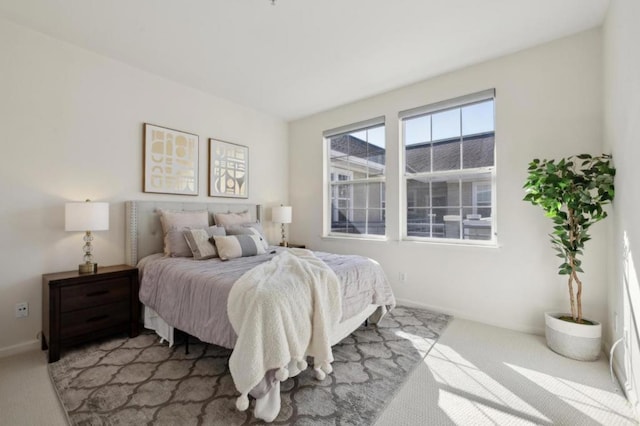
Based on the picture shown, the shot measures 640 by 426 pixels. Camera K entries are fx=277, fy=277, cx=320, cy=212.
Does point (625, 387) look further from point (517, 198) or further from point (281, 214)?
point (281, 214)

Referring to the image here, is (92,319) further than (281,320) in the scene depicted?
Yes

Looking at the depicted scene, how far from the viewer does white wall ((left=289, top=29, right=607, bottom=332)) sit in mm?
2426

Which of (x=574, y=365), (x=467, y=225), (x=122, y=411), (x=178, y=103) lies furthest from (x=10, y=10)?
(x=574, y=365)

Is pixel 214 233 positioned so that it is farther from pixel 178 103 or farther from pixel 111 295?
pixel 178 103

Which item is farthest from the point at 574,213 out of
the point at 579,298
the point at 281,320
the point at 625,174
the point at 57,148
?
the point at 57,148

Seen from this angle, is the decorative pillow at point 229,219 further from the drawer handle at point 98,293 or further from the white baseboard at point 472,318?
the white baseboard at point 472,318

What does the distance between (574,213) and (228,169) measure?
3.74m

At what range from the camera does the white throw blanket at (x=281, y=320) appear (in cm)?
149

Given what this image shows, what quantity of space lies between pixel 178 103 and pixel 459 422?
3.99m

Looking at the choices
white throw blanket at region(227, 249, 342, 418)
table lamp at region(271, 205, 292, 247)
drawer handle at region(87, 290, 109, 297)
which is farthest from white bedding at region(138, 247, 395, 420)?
table lamp at region(271, 205, 292, 247)

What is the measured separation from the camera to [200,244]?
2764 mm

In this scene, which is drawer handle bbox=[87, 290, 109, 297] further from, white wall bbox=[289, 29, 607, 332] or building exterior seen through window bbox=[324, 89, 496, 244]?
white wall bbox=[289, 29, 607, 332]

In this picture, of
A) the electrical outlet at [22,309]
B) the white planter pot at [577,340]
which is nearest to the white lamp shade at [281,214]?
the electrical outlet at [22,309]

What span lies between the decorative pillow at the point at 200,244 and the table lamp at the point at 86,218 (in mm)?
700
